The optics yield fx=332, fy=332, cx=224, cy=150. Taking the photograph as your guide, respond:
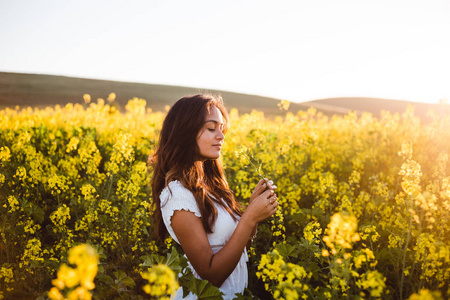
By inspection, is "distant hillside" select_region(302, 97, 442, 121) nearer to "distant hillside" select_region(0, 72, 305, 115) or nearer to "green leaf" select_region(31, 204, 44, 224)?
"distant hillside" select_region(0, 72, 305, 115)

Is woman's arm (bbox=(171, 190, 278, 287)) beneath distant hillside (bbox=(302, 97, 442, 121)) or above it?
beneath

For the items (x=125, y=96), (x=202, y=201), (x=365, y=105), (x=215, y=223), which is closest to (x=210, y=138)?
(x=202, y=201)

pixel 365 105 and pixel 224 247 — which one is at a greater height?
pixel 365 105

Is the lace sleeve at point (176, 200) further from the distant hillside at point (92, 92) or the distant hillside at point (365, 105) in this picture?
the distant hillside at point (365, 105)

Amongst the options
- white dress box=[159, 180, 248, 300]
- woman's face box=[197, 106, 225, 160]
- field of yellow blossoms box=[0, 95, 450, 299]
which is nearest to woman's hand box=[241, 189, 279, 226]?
field of yellow blossoms box=[0, 95, 450, 299]

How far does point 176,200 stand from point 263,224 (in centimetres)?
179

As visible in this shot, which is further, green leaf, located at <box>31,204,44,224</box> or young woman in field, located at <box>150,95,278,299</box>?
green leaf, located at <box>31,204,44,224</box>

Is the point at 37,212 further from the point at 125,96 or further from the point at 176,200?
the point at 125,96

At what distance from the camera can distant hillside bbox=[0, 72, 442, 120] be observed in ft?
114

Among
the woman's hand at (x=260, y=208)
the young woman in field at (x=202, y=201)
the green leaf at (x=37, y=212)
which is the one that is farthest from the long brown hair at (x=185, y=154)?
the green leaf at (x=37, y=212)

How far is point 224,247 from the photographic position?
187cm

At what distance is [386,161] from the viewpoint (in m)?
5.13

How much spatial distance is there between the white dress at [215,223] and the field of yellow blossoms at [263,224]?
0.15m

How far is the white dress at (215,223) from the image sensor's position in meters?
2.01
